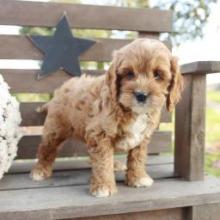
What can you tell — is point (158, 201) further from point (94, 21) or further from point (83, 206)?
point (94, 21)

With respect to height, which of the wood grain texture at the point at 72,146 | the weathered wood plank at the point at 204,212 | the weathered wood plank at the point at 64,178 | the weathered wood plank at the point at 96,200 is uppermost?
the wood grain texture at the point at 72,146

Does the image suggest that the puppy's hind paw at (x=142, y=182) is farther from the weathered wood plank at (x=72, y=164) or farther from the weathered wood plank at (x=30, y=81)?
the weathered wood plank at (x=30, y=81)

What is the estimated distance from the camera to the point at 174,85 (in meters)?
2.16

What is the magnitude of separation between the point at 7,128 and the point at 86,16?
110cm

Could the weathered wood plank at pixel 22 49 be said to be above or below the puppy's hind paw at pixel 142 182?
above

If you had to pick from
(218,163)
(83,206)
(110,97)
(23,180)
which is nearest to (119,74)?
(110,97)

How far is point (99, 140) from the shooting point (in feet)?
7.23

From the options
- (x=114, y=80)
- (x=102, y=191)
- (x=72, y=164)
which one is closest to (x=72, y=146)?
(x=72, y=164)

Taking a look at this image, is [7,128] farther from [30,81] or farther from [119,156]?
[119,156]

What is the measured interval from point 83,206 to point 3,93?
83cm

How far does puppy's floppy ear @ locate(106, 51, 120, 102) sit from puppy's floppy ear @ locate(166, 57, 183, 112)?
285mm

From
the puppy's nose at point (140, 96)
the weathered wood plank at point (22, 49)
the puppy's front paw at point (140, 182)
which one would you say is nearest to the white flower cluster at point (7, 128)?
the weathered wood plank at point (22, 49)

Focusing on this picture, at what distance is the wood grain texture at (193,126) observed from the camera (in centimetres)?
244

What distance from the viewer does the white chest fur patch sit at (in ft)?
7.25
